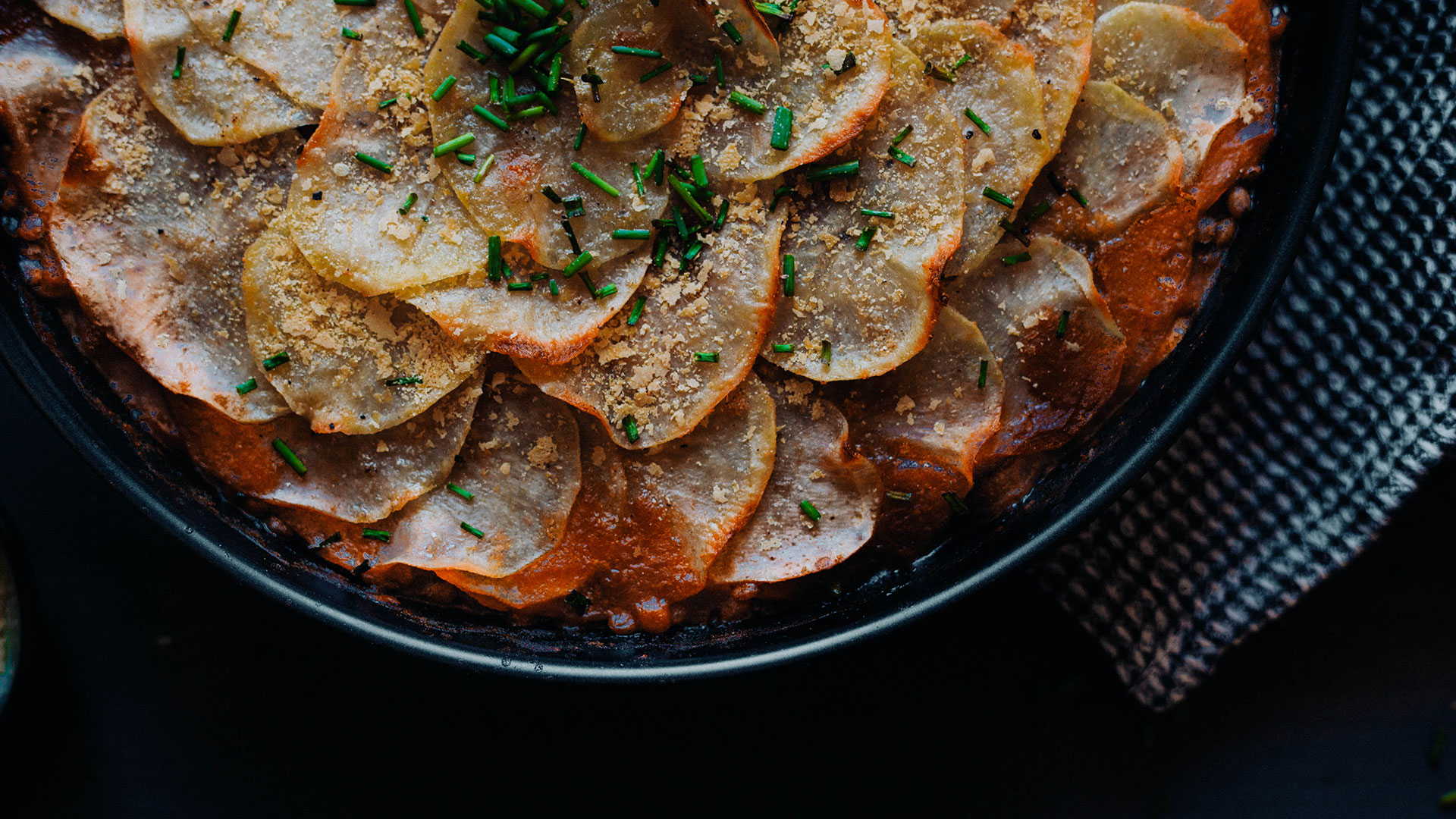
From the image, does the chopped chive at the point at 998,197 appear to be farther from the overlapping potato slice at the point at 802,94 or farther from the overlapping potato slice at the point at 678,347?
the overlapping potato slice at the point at 678,347

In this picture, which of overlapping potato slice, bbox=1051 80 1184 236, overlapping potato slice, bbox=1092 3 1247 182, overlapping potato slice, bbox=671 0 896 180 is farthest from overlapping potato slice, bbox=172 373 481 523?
overlapping potato slice, bbox=1092 3 1247 182

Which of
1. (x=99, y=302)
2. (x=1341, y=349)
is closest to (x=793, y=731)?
(x=1341, y=349)

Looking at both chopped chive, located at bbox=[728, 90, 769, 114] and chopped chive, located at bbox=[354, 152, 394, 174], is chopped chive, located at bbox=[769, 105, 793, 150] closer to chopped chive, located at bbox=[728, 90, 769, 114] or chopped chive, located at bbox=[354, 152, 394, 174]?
chopped chive, located at bbox=[728, 90, 769, 114]

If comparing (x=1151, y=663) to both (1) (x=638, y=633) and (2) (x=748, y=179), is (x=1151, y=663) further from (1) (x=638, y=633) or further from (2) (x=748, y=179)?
(2) (x=748, y=179)

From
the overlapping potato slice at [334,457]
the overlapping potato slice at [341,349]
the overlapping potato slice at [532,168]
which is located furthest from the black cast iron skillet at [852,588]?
the overlapping potato slice at [532,168]

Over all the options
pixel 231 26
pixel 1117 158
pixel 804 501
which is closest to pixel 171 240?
pixel 231 26
